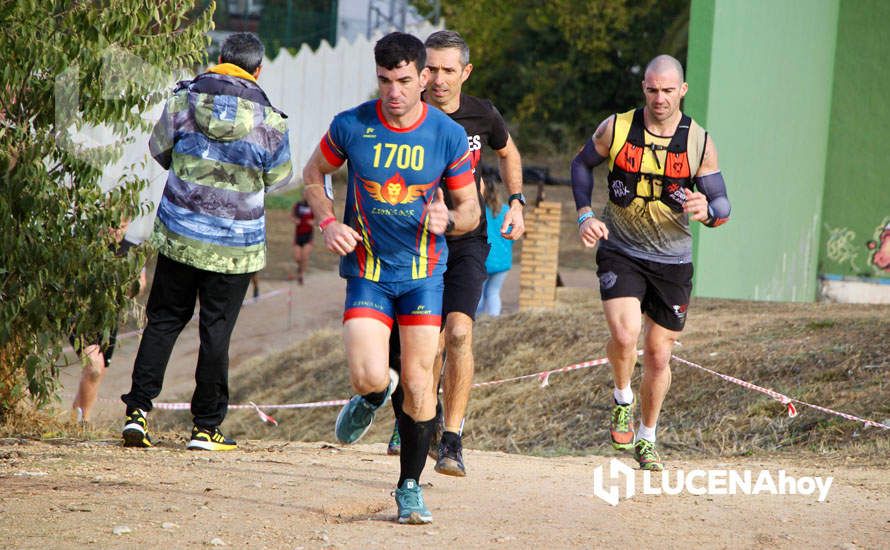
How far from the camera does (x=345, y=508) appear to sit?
18.8 feet

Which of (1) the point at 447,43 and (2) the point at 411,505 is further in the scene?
(1) the point at 447,43

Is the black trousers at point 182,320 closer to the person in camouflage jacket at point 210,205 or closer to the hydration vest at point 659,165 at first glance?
the person in camouflage jacket at point 210,205

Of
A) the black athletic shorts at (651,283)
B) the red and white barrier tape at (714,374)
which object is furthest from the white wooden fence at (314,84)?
the black athletic shorts at (651,283)

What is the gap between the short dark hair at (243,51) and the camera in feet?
23.2

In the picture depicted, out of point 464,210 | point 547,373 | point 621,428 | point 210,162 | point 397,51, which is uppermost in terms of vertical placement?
point 397,51

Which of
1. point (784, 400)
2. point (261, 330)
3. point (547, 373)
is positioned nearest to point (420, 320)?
point (784, 400)

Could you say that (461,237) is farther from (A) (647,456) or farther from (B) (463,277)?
(A) (647,456)

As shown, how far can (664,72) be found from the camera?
682 cm

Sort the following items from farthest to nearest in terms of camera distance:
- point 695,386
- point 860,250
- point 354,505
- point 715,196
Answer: point 860,250 < point 695,386 < point 715,196 < point 354,505

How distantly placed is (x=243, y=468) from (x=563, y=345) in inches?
244

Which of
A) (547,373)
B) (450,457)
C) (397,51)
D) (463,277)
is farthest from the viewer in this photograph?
(547,373)

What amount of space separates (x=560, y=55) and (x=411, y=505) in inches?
1378

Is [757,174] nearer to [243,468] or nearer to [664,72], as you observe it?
[664,72]

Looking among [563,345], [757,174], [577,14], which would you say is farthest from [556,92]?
[563,345]
